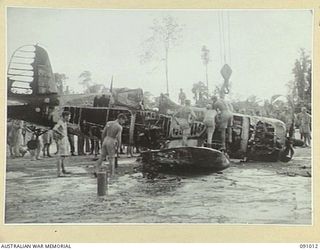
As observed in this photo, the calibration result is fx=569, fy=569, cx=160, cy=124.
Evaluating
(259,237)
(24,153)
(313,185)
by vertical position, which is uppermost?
(24,153)

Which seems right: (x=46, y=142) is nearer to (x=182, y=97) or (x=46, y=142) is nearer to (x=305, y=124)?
(x=182, y=97)

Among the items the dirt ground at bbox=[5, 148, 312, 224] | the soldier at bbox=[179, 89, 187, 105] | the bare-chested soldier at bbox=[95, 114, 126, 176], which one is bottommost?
the dirt ground at bbox=[5, 148, 312, 224]

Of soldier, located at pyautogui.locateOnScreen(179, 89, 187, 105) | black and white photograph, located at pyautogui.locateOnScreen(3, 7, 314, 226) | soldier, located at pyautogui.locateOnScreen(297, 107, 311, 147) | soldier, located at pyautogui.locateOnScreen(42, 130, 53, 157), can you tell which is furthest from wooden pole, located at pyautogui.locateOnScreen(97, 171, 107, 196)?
soldier, located at pyautogui.locateOnScreen(297, 107, 311, 147)

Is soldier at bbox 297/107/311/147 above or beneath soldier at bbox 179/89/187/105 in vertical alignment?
beneath

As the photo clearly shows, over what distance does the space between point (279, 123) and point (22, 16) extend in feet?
2.20

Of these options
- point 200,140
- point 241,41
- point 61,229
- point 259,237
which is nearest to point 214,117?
point 200,140

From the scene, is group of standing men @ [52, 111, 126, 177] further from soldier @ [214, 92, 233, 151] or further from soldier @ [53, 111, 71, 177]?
soldier @ [214, 92, 233, 151]

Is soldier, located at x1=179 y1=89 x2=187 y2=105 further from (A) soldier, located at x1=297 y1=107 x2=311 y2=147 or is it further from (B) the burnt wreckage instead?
(A) soldier, located at x1=297 y1=107 x2=311 y2=147

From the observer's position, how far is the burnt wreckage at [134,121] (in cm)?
136

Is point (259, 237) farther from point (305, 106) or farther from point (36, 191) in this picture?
point (36, 191)

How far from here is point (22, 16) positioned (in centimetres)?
136

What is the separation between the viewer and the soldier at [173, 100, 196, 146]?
1.38m

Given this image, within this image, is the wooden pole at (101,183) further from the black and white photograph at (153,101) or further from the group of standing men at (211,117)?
the group of standing men at (211,117)

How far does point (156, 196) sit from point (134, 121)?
0.64 ft
